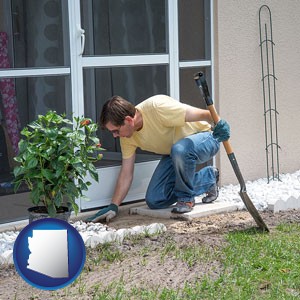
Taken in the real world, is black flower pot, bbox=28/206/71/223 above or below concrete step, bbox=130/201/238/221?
above

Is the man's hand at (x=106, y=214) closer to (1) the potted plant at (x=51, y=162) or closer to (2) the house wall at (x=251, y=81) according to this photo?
(1) the potted plant at (x=51, y=162)

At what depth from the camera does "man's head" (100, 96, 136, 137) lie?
5734 mm

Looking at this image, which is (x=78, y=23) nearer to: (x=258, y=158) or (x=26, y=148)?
(x=26, y=148)

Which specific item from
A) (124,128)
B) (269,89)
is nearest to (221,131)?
(124,128)

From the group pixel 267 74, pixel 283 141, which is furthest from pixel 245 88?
pixel 283 141

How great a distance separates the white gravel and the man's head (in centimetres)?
74

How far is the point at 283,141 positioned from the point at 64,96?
2.88 m

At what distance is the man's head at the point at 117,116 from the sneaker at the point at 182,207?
2.49 ft

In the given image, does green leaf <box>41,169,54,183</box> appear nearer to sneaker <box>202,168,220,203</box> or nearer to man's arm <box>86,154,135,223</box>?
man's arm <box>86,154,135,223</box>

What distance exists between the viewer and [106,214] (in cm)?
595

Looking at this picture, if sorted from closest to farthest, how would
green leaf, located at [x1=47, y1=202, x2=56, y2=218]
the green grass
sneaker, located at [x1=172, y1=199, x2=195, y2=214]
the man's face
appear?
the green grass < green leaf, located at [x1=47, y1=202, x2=56, y2=218] < the man's face < sneaker, located at [x1=172, y1=199, x2=195, y2=214]

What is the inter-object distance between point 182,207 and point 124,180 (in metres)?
0.51

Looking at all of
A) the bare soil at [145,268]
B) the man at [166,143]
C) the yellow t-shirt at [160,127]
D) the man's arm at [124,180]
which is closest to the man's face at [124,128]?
the man at [166,143]

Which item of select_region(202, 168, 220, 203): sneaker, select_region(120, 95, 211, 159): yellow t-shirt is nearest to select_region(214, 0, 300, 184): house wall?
select_region(202, 168, 220, 203): sneaker
